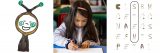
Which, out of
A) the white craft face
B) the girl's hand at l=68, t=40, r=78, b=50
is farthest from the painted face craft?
the girl's hand at l=68, t=40, r=78, b=50

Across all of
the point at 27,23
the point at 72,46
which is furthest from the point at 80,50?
the point at 27,23

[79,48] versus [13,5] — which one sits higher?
[13,5]

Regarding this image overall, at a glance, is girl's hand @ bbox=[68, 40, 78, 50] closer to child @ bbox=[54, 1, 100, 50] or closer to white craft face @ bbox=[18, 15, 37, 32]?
child @ bbox=[54, 1, 100, 50]

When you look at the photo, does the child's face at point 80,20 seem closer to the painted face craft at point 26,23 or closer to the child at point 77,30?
the child at point 77,30

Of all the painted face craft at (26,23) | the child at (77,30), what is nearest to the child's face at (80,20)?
the child at (77,30)

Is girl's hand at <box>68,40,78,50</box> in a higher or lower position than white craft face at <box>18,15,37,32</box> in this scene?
lower

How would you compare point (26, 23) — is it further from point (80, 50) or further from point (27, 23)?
point (80, 50)

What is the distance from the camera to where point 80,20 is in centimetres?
68

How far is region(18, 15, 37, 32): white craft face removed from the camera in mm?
667

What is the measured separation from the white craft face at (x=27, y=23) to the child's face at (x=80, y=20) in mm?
112
